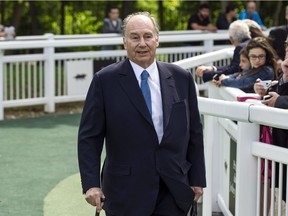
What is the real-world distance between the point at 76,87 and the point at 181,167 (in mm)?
9572

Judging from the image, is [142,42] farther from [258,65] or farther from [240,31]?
[240,31]

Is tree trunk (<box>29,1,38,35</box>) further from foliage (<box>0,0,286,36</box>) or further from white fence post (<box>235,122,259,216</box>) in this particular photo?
white fence post (<box>235,122,259,216</box>)

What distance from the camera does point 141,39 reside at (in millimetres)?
4645

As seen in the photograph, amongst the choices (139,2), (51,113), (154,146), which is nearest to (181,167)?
(154,146)

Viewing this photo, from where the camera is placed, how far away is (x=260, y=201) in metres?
5.25

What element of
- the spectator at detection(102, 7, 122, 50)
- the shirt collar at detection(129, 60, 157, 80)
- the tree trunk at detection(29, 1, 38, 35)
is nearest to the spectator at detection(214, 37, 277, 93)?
the shirt collar at detection(129, 60, 157, 80)

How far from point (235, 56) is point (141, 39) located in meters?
4.73

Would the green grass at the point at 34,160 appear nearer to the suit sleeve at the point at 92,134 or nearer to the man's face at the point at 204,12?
the suit sleeve at the point at 92,134

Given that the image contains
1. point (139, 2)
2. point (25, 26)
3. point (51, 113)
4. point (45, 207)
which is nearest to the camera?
point (45, 207)

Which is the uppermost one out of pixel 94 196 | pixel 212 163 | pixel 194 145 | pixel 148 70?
pixel 148 70

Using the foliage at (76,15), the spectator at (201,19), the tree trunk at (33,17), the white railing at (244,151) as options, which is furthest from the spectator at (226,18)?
the white railing at (244,151)

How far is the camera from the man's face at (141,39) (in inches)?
183

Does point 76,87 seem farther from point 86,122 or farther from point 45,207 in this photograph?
point 86,122

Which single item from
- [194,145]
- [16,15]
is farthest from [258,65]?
[16,15]
